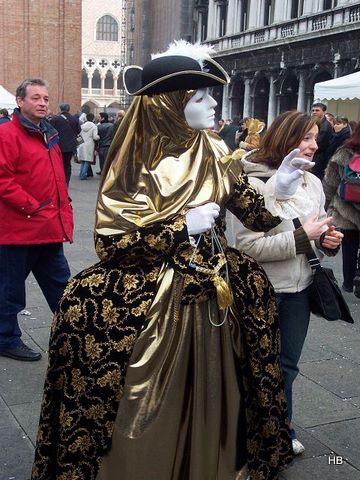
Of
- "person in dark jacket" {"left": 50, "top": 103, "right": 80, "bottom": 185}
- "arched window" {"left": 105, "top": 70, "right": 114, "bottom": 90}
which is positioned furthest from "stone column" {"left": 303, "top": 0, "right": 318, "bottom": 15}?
"arched window" {"left": 105, "top": 70, "right": 114, "bottom": 90}

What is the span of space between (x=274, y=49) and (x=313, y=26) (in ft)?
10.9

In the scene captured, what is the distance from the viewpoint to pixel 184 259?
241cm

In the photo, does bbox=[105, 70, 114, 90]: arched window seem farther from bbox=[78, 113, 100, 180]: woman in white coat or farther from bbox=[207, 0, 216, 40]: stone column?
bbox=[78, 113, 100, 180]: woman in white coat

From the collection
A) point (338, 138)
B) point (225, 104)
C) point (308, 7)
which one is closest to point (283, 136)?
point (338, 138)

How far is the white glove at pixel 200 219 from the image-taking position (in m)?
2.34

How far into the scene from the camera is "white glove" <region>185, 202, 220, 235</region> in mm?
2340

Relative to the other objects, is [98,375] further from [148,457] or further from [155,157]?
[155,157]

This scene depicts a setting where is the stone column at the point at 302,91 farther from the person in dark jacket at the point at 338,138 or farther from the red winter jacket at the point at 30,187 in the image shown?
the red winter jacket at the point at 30,187

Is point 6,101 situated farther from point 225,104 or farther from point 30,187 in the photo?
point 225,104

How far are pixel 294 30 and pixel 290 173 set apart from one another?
29.4 m

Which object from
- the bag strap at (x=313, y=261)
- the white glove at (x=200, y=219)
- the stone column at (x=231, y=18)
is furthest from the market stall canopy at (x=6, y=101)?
the stone column at (x=231, y=18)

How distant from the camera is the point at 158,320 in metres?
2.40

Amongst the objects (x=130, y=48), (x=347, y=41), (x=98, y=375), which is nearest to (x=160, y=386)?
(x=98, y=375)

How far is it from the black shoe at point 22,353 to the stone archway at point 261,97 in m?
31.2
